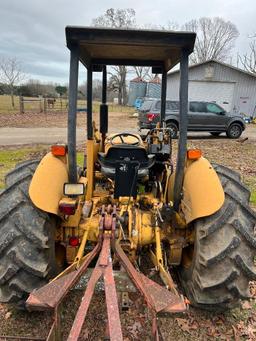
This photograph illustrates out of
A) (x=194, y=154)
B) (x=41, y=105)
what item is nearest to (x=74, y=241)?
(x=194, y=154)

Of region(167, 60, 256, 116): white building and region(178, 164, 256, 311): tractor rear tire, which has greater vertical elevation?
region(167, 60, 256, 116): white building

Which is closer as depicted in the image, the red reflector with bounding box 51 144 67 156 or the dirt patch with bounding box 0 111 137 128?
the red reflector with bounding box 51 144 67 156

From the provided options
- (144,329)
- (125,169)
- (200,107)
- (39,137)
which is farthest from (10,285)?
(200,107)

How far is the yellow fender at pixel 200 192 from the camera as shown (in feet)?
9.36

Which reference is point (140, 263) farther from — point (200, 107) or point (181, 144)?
point (200, 107)

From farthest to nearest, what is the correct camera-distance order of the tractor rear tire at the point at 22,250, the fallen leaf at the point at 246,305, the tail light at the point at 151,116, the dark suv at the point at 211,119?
the dark suv at the point at 211,119, the tail light at the point at 151,116, the fallen leaf at the point at 246,305, the tractor rear tire at the point at 22,250

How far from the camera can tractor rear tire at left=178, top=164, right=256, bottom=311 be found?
274cm

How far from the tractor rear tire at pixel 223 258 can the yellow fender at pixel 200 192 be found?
72mm

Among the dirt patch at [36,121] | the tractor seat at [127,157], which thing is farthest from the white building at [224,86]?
the tractor seat at [127,157]

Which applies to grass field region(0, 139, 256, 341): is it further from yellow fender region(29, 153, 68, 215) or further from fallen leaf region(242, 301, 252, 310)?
yellow fender region(29, 153, 68, 215)

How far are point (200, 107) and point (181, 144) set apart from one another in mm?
14855

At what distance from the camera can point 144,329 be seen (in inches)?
117

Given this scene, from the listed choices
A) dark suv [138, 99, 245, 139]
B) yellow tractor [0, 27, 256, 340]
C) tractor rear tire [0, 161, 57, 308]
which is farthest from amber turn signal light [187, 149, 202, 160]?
dark suv [138, 99, 245, 139]

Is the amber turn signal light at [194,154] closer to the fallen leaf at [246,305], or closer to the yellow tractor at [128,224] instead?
the yellow tractor at [128,224]
